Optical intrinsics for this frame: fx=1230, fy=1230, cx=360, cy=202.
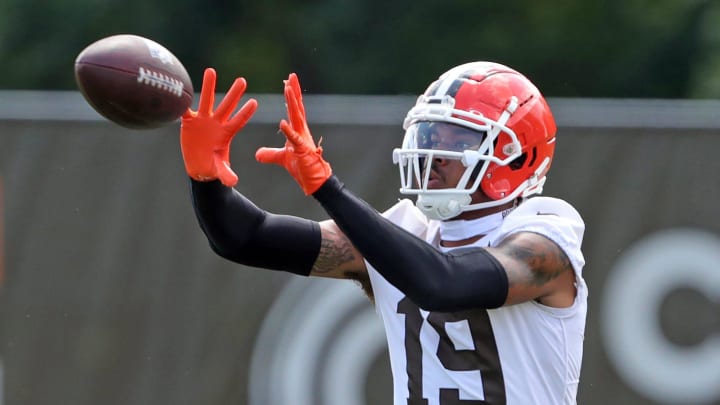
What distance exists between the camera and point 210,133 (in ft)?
10.2

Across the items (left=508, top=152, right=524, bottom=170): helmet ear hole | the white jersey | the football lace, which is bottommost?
the white jersey

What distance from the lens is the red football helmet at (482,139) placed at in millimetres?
3146

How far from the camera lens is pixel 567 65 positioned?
9297 mm

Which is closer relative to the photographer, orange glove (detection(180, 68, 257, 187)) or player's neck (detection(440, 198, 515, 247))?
orange glove (detection(180, 68, 257, 187))

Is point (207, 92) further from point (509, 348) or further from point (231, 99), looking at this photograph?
point (509, 348)

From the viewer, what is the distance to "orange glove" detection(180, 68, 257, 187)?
3102 millimetres

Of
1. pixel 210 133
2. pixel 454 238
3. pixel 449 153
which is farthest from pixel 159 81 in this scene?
pixel 454 238

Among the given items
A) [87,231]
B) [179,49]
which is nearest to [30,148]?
[87,231]

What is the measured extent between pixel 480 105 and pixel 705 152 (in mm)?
1922

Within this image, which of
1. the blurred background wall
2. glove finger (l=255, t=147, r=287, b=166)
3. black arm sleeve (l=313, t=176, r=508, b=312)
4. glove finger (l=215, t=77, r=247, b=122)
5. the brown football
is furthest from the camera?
the blurred background wall

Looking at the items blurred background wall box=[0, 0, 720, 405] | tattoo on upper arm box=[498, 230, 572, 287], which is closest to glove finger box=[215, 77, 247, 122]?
tattoo on upper arm box=[498, 230, 572, 287]

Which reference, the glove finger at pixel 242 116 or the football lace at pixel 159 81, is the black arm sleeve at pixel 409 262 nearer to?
the glove finger at pixel 242 116

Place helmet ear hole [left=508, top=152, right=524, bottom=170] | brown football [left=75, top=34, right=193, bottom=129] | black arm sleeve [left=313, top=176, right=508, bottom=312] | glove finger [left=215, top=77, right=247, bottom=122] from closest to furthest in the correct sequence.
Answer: black arm sleeve [left=313, top=176, right=508, bottom=312], glove finger [left=215, top=77, right=247, bottom=122], brown football [left=75, top=34, right=193, bottom=129], helmet ear hole [left=508, top=152, right=524, bottom=170]

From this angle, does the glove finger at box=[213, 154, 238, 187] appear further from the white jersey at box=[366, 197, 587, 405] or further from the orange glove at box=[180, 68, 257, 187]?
the white jersey at box=[366, 197, 587, 405]
